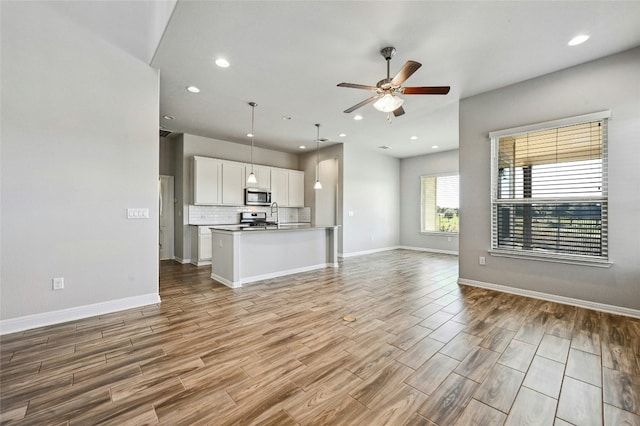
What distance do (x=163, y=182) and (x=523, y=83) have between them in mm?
7404

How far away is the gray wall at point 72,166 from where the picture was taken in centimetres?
268

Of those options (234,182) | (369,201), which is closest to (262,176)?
(234,182)

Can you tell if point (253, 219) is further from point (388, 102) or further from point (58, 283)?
point (388, 102)

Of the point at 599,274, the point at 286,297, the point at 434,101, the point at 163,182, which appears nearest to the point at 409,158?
the point at 434,101

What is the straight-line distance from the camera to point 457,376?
6.34 ft

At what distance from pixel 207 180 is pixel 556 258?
6463 millimetres

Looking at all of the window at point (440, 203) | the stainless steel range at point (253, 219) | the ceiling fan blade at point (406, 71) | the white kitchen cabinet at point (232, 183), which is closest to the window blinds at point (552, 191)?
the ceiling fan blade at point (406, 71)

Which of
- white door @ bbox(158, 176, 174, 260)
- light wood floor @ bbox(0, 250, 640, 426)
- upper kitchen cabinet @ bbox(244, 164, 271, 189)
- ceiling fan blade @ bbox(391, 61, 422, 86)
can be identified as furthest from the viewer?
upper kitchen cabinet @ bbox(244, 164, 271, 189)

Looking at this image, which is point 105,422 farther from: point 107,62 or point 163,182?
point 163,182

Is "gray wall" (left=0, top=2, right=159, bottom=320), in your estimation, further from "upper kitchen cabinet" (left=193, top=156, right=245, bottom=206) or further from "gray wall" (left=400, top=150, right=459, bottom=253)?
"gray wall" (left=400, top=150, right=459, bottom=253)

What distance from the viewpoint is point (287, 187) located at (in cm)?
768

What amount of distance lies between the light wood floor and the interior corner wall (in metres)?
3.80

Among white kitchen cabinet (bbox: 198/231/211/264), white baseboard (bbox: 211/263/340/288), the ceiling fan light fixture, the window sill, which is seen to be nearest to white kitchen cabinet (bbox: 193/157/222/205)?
white kitchen cabinet (bbox: 198/231/211/264)

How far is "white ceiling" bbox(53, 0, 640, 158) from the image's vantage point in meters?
2.37
